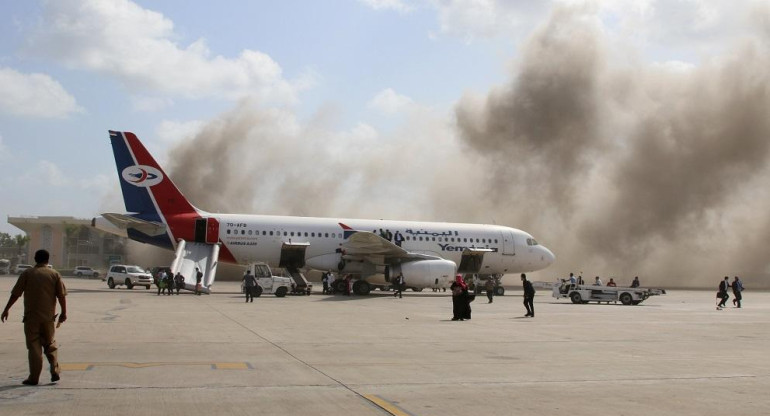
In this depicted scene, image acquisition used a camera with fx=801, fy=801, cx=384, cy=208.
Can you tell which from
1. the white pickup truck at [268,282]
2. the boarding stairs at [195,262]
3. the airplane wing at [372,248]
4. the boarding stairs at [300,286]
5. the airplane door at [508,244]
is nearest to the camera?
the white pickup truck at [268,282]

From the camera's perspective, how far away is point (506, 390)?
8.97m

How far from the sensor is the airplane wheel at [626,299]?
3262 cm

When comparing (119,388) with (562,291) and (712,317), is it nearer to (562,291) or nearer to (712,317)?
(712,317)

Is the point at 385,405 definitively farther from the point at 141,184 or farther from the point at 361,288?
the point at 141,184

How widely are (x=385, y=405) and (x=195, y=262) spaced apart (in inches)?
1174

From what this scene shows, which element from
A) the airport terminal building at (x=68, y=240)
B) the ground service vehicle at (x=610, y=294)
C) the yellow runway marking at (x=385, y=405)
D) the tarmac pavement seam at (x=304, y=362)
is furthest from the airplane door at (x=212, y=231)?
the airport terminal building at (x=68, y=240)

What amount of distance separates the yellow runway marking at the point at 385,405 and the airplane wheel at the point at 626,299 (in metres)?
26.2

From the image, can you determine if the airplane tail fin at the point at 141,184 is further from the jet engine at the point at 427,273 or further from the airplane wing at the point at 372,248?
the jet engine at the point at 427,273

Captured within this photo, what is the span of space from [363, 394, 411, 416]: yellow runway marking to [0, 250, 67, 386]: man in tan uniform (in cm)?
358

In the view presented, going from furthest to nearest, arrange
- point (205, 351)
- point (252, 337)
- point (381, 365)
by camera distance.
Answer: point (252, 337) → point (205, 351) → point (381, 365)

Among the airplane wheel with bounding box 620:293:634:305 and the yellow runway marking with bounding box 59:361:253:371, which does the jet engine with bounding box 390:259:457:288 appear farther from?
the yellow runway marking with bounding box 59:361:253:371

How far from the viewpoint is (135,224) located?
36688mm

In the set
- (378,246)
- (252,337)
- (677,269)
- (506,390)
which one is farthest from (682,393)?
(677,269)

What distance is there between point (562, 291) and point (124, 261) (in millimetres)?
61543
